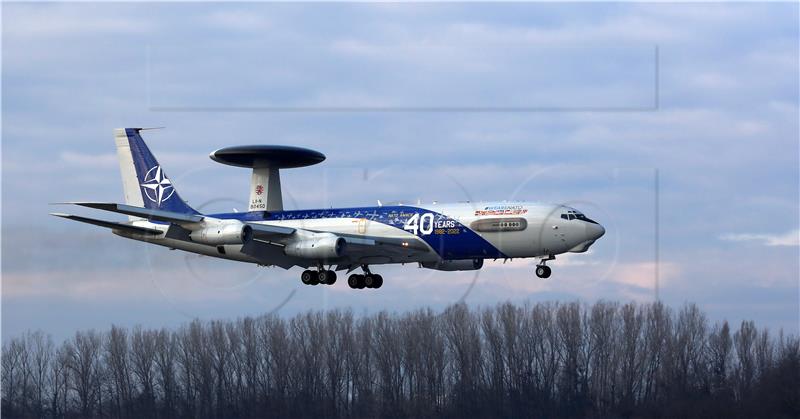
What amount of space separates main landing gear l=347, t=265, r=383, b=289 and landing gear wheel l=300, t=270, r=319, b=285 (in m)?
2.85

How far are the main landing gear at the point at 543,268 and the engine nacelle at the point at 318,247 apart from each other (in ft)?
39.7

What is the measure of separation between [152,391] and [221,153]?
48.6m

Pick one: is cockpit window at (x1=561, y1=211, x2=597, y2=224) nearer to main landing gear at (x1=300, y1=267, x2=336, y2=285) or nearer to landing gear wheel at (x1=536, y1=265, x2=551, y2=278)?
landing gear wheel at (x1=536, y1=265, x2=551, y2=278)

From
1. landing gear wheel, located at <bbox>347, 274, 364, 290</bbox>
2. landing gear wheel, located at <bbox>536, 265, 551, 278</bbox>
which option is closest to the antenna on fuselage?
landing gear wheel, located at <bbox>347, 274, 364, 290</bbox>

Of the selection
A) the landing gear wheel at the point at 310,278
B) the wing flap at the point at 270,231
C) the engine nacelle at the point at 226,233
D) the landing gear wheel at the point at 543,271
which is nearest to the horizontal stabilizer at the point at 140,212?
the engine nacelle at the point at 226,233

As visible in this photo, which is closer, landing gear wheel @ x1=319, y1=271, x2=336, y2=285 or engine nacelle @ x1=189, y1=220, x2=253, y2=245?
engine nacelle @ x1=189, y1=220, x2=253, y2=245

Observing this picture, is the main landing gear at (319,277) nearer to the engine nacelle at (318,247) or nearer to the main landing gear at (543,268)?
the engine nacelle at (318,247)

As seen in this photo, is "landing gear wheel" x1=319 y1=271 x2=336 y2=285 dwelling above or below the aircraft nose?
below

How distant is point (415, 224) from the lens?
85750 mm

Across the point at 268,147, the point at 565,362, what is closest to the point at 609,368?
the point at 565,362

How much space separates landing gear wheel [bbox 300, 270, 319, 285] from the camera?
88938 mm

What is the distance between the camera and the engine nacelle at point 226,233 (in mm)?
82875

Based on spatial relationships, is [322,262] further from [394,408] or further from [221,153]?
[394,408]

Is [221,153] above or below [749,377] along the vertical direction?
above
